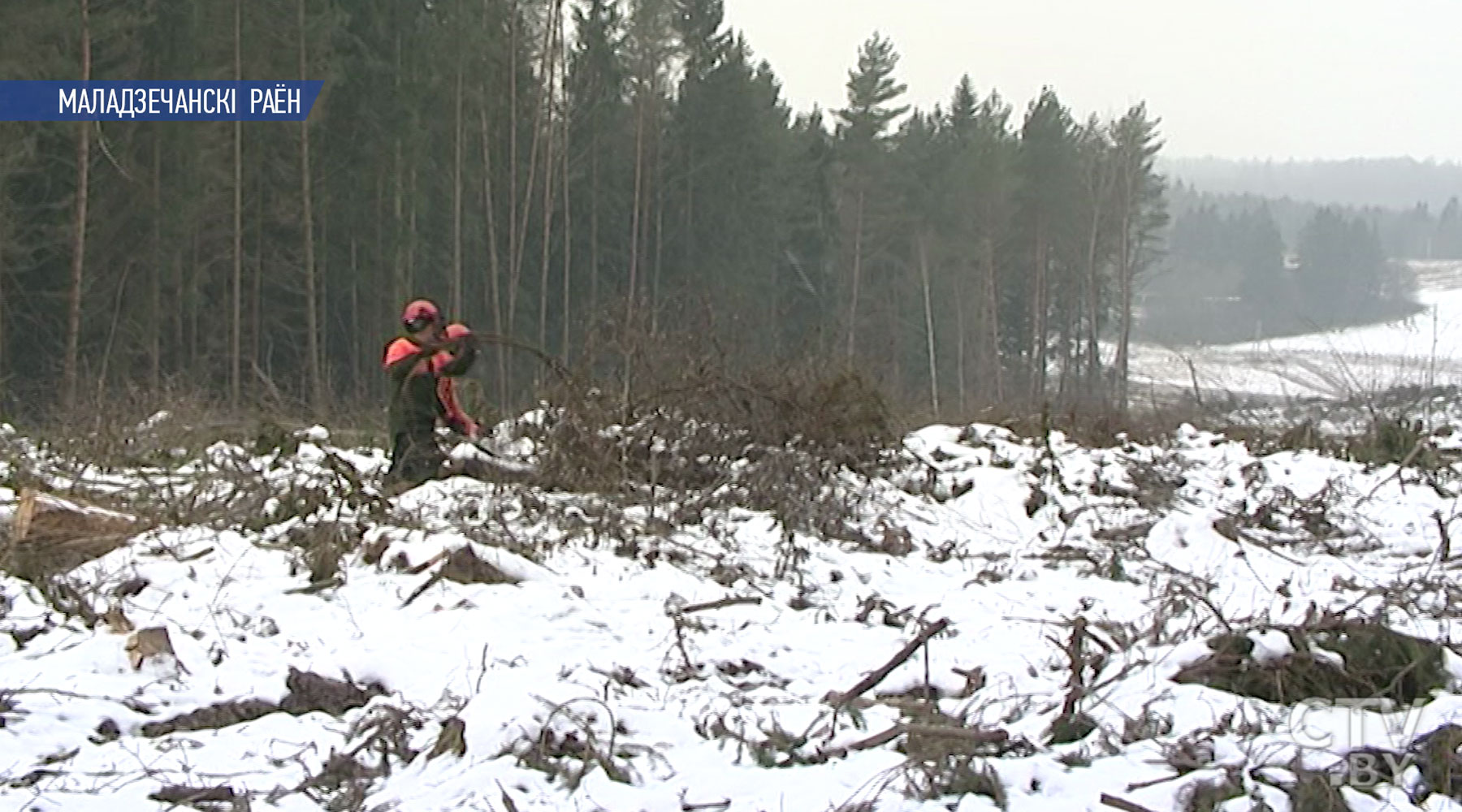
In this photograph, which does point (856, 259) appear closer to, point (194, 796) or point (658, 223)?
point (658, 223)

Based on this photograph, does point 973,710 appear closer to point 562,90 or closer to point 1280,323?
point 562,90

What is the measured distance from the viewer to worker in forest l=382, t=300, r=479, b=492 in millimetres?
7926

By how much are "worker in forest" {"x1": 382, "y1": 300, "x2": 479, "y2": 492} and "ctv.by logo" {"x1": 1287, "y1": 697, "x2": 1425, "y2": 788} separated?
5585 mm

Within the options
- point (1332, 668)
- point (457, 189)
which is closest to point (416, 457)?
point (1332, 668)

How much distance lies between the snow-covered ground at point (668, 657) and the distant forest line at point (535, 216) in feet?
8.25

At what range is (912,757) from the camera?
3488mm

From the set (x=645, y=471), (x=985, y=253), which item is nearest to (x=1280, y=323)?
(x=985, y=253)

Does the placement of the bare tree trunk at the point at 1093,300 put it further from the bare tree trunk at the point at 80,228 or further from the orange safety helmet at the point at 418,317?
the orange safety helmet at the point at 418,317

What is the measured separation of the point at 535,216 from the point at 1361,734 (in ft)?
106

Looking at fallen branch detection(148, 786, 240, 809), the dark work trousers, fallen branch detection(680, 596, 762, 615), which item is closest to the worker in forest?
the dark work trousers

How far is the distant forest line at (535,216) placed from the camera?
63.9 feet

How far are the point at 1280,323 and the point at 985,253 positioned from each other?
56.3 m

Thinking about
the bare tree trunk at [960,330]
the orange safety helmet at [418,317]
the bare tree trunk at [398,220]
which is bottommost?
the bare tree trunk at [960,330]

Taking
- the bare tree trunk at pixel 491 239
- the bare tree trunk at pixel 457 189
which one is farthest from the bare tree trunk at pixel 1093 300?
the bare tree trunk at pixel 457 189
